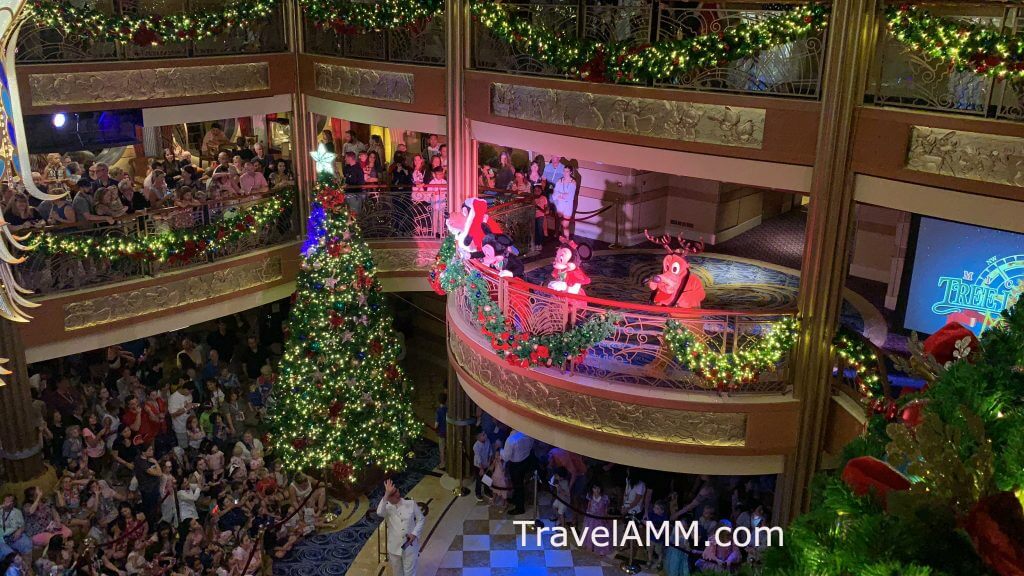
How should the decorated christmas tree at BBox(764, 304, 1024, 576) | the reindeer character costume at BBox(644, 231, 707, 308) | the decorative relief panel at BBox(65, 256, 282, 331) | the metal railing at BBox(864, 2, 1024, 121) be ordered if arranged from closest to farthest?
the decorated christmas tree at BBox(764, 304, 1024, 576) < the metal railing at BBox(864, 2, 1024, 121) < the reindeer character costume at BBox(644, 231, 707, 308) < the decorative relief panel at BBox(65, 256, 282, 331)

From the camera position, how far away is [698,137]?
10047mm

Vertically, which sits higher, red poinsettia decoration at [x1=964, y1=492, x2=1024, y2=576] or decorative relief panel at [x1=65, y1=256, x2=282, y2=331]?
red poinsettia decoration at [x1=964, y1=492, x2=1024, y2=576]

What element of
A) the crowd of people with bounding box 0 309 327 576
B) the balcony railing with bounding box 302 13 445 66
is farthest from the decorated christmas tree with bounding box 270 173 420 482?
the balcony railing with bounding box 302 13 445 66

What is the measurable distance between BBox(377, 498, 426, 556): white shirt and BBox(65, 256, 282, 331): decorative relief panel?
457 cm

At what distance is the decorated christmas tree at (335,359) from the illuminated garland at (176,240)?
1182 mm

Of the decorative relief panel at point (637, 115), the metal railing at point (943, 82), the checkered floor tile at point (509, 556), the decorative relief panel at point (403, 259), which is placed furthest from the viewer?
the decorative relief panel at point (403, 259)

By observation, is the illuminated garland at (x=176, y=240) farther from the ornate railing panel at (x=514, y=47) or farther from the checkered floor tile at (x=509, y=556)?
the checkered floor tile at (x=509, y=556)

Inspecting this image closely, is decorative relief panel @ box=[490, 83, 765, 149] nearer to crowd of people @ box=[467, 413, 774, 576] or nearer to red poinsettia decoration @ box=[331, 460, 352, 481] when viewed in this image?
crowd of people @ box=[467, 413, 774, 576]

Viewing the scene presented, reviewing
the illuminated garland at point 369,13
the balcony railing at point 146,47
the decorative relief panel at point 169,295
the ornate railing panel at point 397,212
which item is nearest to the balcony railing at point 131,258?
the decorative relief panel at point 169,295

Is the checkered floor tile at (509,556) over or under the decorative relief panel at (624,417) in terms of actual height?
under

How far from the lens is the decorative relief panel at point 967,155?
8016 mm

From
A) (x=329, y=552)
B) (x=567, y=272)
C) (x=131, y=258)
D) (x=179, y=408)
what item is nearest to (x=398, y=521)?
(x=329, y=552)

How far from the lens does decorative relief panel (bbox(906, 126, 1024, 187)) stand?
8016 mm

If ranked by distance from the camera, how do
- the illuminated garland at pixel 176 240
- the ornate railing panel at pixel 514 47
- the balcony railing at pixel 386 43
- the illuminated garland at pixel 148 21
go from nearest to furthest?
the ornate railing panel at pixel 514 47
the illuminated garland at pixel 148 21
the illuminated garland at pixel 176 240
the balcony railing at pixel 386 43
